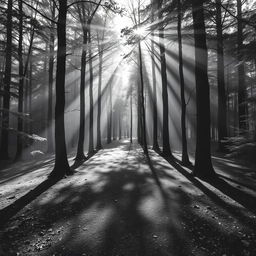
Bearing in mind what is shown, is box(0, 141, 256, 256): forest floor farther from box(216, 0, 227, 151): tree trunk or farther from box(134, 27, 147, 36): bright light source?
box(216, 0, 227, 151): tree trunk

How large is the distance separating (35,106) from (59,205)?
33.5 m

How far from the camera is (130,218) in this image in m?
4.11

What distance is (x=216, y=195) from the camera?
18.0ft

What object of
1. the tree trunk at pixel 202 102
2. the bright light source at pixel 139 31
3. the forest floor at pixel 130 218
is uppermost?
the bright light source at pixel 139 31

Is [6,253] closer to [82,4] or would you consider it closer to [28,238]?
[28,238]

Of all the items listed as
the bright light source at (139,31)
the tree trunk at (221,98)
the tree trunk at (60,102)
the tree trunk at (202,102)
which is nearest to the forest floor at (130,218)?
the tree trunk at (202,102)

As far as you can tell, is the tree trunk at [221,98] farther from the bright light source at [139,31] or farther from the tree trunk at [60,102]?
the tree trunk at [60,102]

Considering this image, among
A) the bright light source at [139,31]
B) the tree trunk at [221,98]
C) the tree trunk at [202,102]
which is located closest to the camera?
the tree trunk at [202,102]

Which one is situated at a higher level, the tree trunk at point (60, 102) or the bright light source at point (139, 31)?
the bright light source at point (139, 31)

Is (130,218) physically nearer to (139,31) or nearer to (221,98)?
(139,31)

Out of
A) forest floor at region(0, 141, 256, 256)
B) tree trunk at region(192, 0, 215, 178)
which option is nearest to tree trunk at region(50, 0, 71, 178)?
forest floor at region(0, 141, 256, 256)

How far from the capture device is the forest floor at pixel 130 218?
319 centimetres

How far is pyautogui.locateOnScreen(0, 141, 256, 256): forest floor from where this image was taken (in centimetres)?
319

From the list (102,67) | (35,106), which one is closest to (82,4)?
(102,67)
